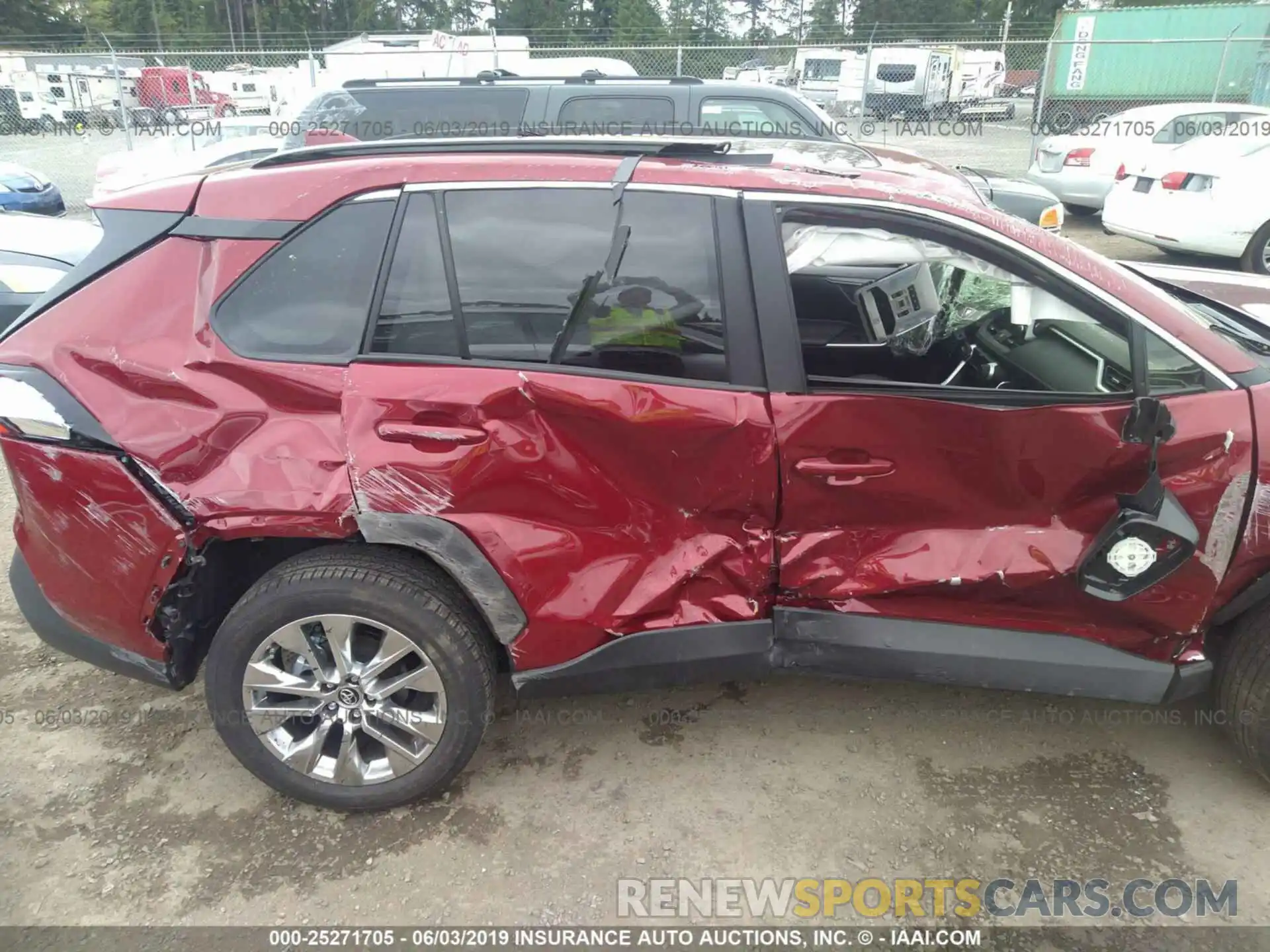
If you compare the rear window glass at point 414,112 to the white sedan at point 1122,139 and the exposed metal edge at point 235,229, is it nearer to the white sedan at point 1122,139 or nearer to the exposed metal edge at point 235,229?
the exposed metal edge at point 235,229

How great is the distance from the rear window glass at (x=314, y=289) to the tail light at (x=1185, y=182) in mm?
8150

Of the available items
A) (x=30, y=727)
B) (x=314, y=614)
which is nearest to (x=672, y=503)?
(x=314, y=614)

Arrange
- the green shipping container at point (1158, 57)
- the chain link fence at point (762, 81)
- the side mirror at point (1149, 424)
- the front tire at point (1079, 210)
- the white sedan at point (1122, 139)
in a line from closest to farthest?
the side mirror at point (1149, 424) < the white sedan at point (1122, 139) < the front tire at point (1079, 210) < the chain link fence at point (762, 81) < the green shipping container at point (1158, 57)

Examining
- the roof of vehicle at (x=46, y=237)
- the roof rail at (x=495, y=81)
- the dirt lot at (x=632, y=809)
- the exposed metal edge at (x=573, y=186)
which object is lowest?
the dirt lot at (x=632, y=809)

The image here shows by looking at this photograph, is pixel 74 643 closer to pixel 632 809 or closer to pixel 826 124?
pixel 632 809

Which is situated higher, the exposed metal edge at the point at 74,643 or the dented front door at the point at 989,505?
the dented front door at the point at 989,505

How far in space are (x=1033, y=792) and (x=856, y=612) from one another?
798mm

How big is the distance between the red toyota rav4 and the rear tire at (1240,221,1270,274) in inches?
263

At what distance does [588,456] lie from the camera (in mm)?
2297

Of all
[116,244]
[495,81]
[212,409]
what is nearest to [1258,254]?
[495,81]

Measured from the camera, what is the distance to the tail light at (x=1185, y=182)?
775 centimetres

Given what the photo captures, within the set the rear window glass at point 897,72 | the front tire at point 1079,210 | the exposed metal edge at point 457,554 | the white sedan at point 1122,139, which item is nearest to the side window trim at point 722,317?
the exposed metal edge at point 457,554

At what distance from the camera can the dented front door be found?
2234 millimetres

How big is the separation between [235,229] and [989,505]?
220 centimetres
